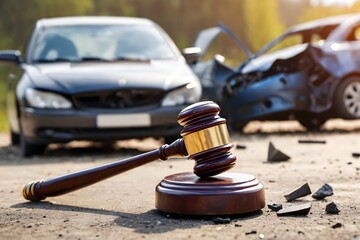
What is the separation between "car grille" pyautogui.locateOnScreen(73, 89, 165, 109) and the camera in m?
8.36

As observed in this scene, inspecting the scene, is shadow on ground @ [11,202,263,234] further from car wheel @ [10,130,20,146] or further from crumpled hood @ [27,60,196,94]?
car wheel @ [10,130,20,146]

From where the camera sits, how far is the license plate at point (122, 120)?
831 cm

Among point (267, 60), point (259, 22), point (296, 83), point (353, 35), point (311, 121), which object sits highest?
point (353, 35)

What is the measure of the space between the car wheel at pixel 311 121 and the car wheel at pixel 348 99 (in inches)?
17.0

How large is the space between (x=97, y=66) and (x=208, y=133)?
4702 mm

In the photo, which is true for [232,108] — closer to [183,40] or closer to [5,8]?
[5,8]

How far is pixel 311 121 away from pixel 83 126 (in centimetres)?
446

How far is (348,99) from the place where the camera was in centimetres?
1110

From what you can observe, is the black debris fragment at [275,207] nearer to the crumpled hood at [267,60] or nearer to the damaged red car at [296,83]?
the damaged red car at [296,83]

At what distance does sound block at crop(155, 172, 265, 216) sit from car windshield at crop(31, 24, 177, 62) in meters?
4.93

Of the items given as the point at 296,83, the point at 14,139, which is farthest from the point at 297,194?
the point at 14,139

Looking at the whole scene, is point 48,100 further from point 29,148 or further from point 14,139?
point 14,139

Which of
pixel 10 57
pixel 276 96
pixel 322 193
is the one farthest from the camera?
pixel 276 96

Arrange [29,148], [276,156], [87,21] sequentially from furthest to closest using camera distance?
[87,21] → [29,148] → [276,156]
